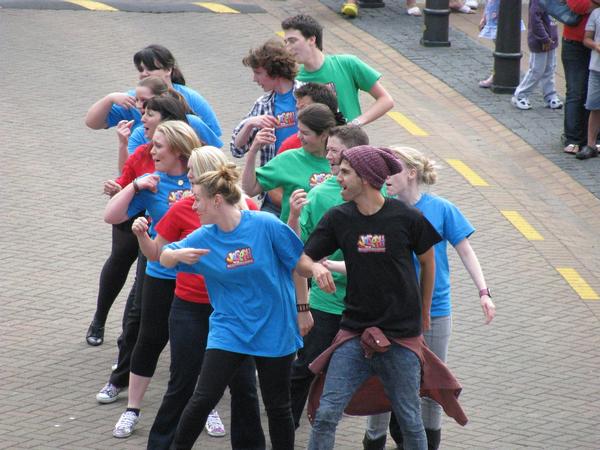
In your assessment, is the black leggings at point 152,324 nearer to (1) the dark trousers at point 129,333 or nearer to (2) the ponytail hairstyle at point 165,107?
(1) the dark trousers at point 129,333

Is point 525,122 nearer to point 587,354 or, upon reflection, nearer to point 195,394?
point 587,354

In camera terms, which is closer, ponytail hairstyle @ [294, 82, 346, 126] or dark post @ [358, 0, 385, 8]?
ponytail hairstyle @ [294, 82, 346, 126]

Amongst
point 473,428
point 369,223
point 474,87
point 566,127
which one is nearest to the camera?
point 369,223

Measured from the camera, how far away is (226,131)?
44.0 feet

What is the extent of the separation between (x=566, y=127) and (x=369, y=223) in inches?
293

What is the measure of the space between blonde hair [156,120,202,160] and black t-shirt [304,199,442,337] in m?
1.19

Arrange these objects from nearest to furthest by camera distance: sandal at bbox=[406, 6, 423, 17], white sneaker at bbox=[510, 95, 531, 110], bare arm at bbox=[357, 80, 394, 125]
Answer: bare arm at bbox=[357, 80, 394, 125]
white sneaker at bbox=[510, 95, 531, 110]
sandal at bbox=[406, 6, 423, 17]

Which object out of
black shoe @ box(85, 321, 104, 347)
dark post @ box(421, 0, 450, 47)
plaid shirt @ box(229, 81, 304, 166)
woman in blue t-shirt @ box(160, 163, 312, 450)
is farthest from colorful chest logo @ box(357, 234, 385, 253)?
dark post @ box(421, 0, 450, 47)

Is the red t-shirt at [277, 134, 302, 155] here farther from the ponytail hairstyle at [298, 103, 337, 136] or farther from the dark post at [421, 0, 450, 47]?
the dark post at [421, 0, 450, 47]

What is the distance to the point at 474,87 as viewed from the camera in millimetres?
15273

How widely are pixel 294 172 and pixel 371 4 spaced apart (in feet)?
38.1

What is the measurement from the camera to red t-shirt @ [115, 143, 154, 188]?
7.59m

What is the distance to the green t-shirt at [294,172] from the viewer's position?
24.4 feet

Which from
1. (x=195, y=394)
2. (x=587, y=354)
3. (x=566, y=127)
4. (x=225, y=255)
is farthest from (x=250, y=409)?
(x=566, y=127)
